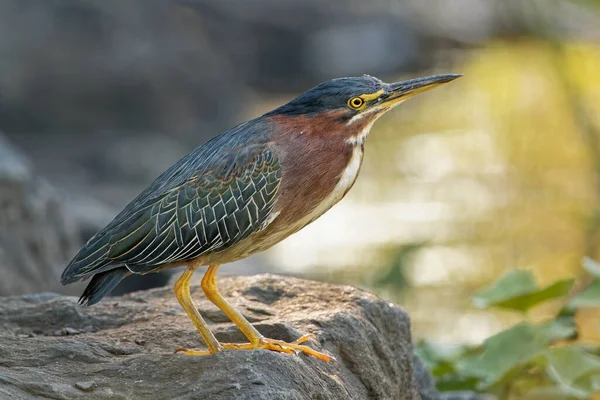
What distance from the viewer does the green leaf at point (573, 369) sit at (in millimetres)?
5730

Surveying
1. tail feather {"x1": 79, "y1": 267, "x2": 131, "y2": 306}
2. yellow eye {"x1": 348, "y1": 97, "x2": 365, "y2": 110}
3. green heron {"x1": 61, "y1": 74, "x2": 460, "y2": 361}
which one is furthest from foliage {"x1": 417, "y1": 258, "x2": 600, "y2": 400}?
tail feather {"x1": 79, "y1": 267, "x2": 131, "y2": 306}

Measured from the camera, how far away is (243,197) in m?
4.64

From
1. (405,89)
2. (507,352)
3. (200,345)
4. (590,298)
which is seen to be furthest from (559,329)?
(200,345)

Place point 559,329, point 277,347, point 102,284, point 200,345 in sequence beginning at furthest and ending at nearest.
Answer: point 559,329 < point 200,345 < point 102,284 < point 277,347

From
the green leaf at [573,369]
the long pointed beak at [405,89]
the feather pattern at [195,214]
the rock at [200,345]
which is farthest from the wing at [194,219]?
the green leaf at [573,369]

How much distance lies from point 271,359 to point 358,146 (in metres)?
1.10

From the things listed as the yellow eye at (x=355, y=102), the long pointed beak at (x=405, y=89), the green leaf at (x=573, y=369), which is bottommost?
the green leaf at (x=573, y=369)

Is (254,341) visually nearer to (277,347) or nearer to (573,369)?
(277,347)

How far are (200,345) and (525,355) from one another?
199 cm

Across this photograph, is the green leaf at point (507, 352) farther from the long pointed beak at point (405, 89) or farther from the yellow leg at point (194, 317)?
the yellow leg at point (194, 317)

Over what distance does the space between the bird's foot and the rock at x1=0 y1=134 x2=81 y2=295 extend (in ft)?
9.84

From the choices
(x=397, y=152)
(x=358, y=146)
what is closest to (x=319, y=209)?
(x=358, y=146)

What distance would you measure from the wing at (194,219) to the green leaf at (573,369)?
6.66 feet

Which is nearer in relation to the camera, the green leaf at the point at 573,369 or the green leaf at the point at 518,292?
the green leaf at the point at 573,369
